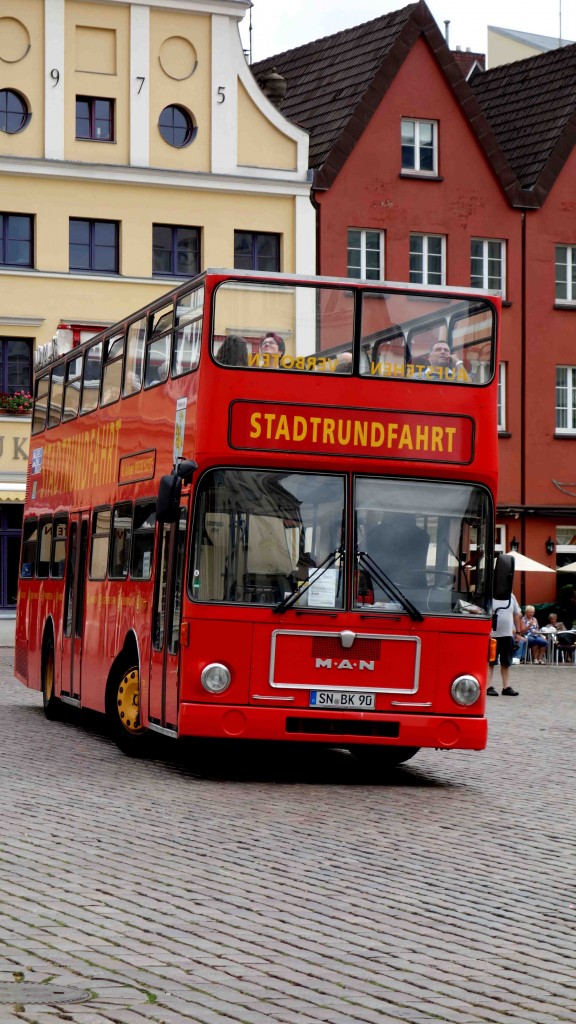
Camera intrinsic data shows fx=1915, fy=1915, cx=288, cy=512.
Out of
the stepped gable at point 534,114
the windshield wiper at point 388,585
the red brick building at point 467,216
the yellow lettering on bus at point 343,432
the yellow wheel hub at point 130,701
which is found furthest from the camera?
the stepped gable at point 534,114

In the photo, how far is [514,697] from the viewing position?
28781 mm

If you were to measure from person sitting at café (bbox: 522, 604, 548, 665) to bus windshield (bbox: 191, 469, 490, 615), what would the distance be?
25552 mm

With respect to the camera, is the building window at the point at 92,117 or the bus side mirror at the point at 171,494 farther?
the building window at the point at 92,117

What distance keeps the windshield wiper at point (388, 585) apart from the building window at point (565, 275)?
3437cm

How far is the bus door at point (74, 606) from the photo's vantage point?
19812 millimetres

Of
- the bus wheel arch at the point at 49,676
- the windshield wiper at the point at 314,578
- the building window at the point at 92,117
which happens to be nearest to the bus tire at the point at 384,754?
the windshield wiper at the point at 314,578

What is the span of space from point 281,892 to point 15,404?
32299mm

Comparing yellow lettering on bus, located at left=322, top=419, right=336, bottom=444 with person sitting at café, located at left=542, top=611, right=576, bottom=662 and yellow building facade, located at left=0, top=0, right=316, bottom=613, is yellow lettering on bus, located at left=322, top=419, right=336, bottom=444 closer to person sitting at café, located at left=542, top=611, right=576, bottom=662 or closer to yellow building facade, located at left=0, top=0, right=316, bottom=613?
person sitting at café, located at left=542, top=611, right=576, bottom=662

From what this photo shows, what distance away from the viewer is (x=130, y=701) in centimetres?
1708

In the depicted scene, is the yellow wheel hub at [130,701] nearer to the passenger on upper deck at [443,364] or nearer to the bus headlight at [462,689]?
the bus headlight at [462,689]

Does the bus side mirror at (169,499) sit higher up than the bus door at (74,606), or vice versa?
the bus side mirror at (169,499)

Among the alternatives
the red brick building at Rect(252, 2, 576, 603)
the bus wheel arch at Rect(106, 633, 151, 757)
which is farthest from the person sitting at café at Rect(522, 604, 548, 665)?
the bus wheel arch at Rect(106, 633, 151, 757)

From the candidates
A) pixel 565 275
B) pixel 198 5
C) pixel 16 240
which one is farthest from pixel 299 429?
pixel 565 275

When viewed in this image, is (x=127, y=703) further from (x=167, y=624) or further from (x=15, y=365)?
(x=15, y=365)
